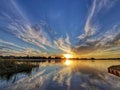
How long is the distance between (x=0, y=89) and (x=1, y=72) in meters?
17.0

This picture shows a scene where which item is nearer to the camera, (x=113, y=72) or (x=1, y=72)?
(x=1, y=72)

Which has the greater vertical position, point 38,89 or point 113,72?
point 113,72

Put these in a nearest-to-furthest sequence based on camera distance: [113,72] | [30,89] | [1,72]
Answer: [30,89] < [1,72] < [113,72]

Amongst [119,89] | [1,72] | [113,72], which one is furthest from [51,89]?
[113,72]

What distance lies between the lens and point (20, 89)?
19031 mm

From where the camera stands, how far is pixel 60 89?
63.9 ft

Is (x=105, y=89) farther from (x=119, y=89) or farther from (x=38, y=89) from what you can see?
(x=38, y=89)

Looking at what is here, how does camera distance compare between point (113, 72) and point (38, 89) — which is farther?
point (113, 72)

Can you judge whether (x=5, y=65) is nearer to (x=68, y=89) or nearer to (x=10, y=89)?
(x=10, y=89)

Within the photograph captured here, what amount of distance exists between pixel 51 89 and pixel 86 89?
4.49m

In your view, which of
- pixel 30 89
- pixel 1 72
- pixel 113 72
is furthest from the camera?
pixel 113 72

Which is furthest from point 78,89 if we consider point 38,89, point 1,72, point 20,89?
point 1,72

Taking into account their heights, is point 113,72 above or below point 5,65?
below

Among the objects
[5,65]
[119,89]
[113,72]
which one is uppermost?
[5,65]
